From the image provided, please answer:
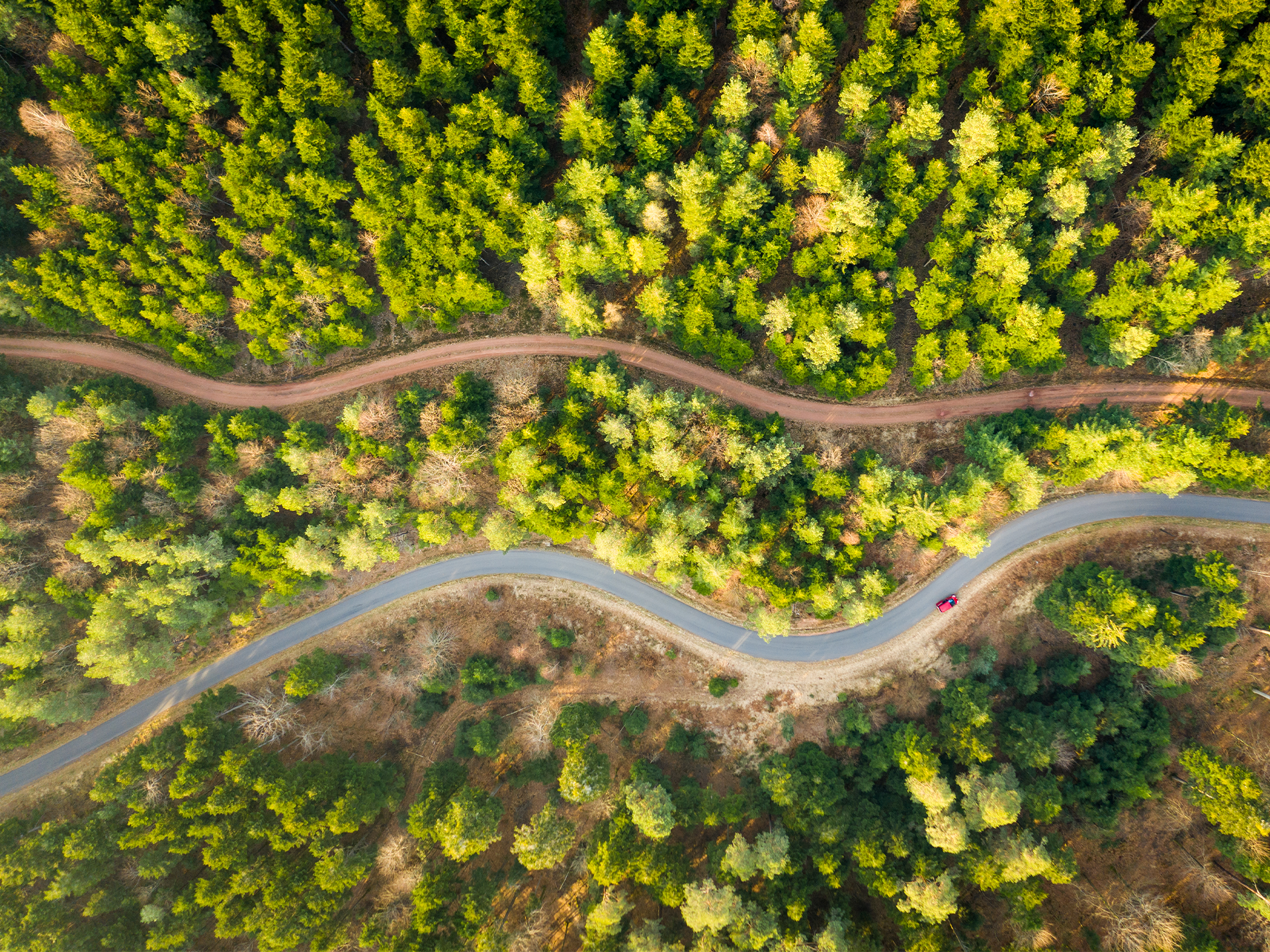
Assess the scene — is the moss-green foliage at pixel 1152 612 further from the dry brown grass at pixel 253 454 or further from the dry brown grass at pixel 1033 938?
the dry brown grass at pixel 253 454

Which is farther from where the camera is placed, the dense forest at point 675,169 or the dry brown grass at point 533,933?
the dry brown grass at point 533,933

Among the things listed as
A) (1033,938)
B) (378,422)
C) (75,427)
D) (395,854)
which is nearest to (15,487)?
(75,427)

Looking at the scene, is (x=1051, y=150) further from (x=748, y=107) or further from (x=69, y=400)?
(x=69, y=400)

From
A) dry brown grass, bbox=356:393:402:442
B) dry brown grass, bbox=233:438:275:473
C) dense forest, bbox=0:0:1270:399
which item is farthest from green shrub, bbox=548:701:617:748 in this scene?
dry brown grass, bbox=233:438:275:473

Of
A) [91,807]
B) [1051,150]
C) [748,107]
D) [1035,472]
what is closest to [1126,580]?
[1035,472]

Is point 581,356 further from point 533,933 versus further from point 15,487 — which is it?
point 533,933

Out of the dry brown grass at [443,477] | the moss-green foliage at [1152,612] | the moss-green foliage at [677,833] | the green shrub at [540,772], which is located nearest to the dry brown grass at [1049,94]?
the moss-green foliage at [1152,612]

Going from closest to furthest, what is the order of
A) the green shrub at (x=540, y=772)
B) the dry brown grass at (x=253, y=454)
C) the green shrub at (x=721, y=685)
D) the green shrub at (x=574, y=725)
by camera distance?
the green shrub at (x=574, y=725), the dry brown grass at (x=253, y=454), the green shrub at (x=540, y=772), the green shrub at (x=721, y=685)
